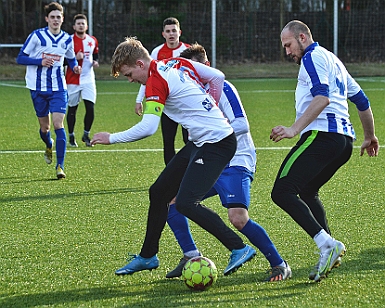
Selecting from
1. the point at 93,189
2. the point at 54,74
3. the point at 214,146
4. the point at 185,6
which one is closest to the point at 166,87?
the point at 214,146

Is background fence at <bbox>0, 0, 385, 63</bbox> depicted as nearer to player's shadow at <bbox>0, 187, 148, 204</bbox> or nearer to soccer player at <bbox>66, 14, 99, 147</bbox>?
soccer player at <bbox>66, 14, 99, 147</bbox>

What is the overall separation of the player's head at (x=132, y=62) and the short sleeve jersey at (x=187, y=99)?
0.05m

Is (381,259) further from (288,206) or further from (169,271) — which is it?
(169,271)

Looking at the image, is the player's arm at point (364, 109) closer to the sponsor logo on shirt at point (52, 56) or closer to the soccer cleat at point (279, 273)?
the soccer cleat at point (279, 273)

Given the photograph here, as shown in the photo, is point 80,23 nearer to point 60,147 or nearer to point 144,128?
point 60,147

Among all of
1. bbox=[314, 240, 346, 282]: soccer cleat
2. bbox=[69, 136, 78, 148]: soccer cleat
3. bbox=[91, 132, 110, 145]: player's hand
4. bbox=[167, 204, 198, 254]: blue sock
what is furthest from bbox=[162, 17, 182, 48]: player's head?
bbox=[314, 240, 346, 282]: soccer cleat

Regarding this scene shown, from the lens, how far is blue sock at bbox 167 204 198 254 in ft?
16.7

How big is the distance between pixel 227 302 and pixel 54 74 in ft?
19.1

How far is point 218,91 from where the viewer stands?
5.07m

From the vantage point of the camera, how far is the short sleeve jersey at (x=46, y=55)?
9.59 meters

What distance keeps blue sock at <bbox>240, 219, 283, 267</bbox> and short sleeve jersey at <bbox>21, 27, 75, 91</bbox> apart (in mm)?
5181

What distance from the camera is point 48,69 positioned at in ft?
31.7

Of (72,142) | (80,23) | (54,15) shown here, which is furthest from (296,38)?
(80,23)

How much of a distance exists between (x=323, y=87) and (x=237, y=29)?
2473 centimetres
